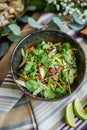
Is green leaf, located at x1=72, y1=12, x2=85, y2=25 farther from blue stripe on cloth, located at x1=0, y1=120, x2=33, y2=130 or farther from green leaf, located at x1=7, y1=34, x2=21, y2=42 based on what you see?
blue stripe on cloth, located at x1=0, y1=120, x2=33, y2=130

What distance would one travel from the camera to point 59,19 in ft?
3.11

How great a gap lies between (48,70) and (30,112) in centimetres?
12

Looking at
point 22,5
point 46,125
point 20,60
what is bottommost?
point 46,125

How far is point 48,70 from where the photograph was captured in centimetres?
83

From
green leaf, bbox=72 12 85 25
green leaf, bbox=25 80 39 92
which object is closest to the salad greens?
green leaf, bbox=25 80 39 92

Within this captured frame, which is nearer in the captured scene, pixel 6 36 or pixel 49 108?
pixel 49 108

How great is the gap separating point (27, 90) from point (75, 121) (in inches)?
5.7

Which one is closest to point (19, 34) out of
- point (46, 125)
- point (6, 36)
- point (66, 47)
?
point (6, 36)

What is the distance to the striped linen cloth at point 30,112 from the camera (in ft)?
2.68

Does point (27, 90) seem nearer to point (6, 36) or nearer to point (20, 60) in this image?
point (20, 60)

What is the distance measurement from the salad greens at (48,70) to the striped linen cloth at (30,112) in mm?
35

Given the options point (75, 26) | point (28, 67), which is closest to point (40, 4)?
point (75, 26)

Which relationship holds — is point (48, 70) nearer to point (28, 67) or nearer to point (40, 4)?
point (28, 67)

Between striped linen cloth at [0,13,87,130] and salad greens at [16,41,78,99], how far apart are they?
0.04 metres
